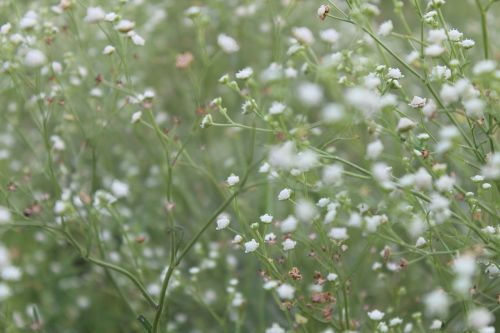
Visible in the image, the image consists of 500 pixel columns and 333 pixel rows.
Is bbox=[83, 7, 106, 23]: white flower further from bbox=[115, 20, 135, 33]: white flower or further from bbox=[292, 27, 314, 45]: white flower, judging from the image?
bbox=[292, 27, 314, 45]: white flower

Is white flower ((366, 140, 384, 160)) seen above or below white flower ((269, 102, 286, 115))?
below

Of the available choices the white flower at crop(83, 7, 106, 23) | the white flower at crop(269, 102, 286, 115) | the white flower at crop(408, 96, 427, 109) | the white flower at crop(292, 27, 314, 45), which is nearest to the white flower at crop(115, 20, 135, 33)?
the white flower at crop(83, 7, 106, 23)

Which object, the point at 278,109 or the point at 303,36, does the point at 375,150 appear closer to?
the point at 278,109

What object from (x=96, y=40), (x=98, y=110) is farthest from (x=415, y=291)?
(x=96, y=40)

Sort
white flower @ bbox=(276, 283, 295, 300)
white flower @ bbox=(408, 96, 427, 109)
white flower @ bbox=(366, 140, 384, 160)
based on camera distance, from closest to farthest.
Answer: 1. white flower @ bbox=(366, 140, 384, 160)
2. white flower @ bbox=(276, 283, 295, 300)
3. white flower @ bbox=(408, 96, 427, 109)

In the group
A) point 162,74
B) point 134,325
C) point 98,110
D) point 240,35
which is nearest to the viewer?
point 98,110

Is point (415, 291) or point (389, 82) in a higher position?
point (389, 82)

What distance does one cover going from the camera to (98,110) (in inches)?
92.3

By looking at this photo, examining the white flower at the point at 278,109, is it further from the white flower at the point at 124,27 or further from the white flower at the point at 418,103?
the white flower at the point at 124,27

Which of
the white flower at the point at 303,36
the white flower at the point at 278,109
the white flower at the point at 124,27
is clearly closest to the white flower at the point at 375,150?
the white flower at the point at 278,109

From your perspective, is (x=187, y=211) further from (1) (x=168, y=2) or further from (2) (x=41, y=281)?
(1) (x=168, y=2)

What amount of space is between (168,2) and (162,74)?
48cm

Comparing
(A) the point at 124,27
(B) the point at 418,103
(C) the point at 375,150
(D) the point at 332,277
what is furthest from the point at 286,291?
(A) the point at 124,27

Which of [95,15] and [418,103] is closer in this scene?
[418,103]
